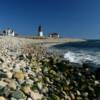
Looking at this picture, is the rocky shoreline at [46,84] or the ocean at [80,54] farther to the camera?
the ocean at [80,54]

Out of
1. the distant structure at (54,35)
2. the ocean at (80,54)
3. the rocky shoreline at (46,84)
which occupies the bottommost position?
the rocky shoreline at (46,84)

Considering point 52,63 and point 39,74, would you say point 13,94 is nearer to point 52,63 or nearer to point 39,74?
point 39,74

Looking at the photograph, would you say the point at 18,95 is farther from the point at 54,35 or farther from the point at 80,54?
the point at 54,35

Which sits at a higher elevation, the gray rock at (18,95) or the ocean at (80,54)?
the ocean at (80,54)

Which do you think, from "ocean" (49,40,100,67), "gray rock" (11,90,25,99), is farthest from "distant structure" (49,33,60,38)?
"gray rock" (11,90,25,99)

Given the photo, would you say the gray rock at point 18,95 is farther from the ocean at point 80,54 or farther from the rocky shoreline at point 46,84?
the ocean at point 80,54

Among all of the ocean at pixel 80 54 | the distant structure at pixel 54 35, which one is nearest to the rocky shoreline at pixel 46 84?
the ocean at pixel 80 54

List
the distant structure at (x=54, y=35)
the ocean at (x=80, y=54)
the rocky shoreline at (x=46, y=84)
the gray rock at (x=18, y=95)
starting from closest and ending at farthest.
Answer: the gray rock at (x=18, y=95) → the rocky shoreline at (x=46, y=84) → the ocean at (x=80, y=54) → the distant structure at (x=54, y=35)

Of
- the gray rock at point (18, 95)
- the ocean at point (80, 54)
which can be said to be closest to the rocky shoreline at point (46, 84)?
the gray rock at point (18, 95)

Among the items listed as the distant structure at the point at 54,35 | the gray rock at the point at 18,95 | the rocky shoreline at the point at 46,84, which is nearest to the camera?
the gray rock at the point at 18,95

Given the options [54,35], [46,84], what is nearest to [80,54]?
[46,84]

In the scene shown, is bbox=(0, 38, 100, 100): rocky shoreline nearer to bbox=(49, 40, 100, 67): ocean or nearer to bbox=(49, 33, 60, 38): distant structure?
bbox=(49, 40, 100, 67): ocean

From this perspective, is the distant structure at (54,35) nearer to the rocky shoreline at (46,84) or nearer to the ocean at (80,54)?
the ocean at (80,54)

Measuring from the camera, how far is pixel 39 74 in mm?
9984
